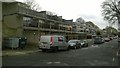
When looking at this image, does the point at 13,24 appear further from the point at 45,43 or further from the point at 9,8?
the point at 45,43

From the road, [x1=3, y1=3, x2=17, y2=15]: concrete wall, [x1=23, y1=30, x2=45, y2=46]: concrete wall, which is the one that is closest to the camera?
the road

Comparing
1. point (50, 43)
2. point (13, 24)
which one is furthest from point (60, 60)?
point (13, 24)

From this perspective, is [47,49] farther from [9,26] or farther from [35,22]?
[35,22]

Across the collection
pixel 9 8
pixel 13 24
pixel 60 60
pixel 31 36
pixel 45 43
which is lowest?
pixel 60 60

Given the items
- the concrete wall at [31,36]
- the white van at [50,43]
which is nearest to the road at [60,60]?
the white van at [50,43]

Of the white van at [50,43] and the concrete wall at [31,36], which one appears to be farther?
the concrete wall at [31,36]

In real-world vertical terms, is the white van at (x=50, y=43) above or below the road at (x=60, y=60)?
above

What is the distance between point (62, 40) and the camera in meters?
29.3

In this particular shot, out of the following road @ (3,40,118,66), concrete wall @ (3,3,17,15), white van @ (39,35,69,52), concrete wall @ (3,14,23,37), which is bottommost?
road @ (3,40,118,66)

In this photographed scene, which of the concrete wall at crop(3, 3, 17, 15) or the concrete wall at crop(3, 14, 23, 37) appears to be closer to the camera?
the concrete wall at crop(3, 14, 23, 37)

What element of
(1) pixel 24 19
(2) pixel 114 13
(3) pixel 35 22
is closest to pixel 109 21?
(2) pixel 114 13

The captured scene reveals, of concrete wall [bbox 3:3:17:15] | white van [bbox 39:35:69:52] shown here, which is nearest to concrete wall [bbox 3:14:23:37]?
concrete wall [bbox 3:3:17:15]

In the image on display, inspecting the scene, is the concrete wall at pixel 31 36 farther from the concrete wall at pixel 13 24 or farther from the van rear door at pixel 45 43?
the van rear door at pixel 45 43

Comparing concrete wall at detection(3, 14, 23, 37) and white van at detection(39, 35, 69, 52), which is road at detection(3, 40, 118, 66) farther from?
concrete wall at detection(3, 14, 23, 37)
